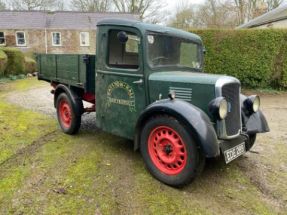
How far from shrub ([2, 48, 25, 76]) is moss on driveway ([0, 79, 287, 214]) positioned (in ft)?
37.4

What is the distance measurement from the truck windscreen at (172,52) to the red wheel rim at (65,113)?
230 centimetres

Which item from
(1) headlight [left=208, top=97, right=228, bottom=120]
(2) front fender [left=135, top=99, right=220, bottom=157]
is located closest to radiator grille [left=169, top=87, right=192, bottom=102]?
(2) front fender [left=135, top=99, right=220, bottom=157]

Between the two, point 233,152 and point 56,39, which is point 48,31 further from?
point 233,152

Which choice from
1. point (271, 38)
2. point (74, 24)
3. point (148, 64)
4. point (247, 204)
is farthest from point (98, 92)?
point (74, 24)

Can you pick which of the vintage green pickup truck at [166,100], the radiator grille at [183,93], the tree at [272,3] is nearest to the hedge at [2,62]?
the vintage green pickup truck at [166,100]

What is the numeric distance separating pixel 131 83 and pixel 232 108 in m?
1.43

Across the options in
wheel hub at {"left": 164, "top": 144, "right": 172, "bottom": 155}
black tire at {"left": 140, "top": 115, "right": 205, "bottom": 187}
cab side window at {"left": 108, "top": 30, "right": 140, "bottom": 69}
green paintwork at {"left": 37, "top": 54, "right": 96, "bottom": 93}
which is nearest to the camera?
black tire at {"left": 140, "top": 115, "right": 205, "bottom": 187}

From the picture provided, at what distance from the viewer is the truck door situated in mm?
4027

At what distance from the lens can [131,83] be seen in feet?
13.4

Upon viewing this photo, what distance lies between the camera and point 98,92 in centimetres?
463

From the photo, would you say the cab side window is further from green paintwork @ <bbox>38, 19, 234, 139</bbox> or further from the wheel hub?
the wheel hub

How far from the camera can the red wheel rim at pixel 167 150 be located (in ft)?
11.6

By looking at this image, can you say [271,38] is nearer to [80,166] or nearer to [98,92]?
[98,92]

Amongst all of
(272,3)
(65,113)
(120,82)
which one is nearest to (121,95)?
(120,82)
